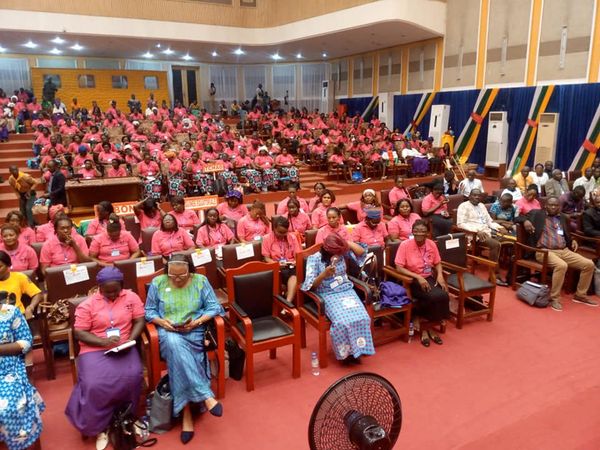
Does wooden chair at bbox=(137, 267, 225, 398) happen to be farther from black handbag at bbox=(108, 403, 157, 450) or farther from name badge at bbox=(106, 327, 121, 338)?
black handbag at bbox=(108, 403, 157, 450)

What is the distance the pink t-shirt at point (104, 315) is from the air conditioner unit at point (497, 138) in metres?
12.8

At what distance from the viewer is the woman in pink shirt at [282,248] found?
15.1 feet

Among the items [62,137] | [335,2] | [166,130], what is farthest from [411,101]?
[62,137]

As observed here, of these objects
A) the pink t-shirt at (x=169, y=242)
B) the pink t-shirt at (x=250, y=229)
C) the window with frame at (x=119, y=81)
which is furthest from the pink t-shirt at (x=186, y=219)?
the window with frame at (x=119, y=81)

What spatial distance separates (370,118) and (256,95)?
5.45m

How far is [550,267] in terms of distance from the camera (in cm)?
520

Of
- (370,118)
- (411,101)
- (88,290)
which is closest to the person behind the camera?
(88,290)

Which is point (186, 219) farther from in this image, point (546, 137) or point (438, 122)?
point (438, 122)

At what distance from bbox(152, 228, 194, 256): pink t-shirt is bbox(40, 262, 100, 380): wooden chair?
0.82 meters

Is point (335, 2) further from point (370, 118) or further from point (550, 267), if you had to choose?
point (550, 267)

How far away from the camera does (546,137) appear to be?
40.7 feet

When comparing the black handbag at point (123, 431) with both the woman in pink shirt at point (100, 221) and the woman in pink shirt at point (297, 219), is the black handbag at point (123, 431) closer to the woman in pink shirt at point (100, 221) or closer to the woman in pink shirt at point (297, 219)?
the woman in pink shirt at point (100, 221)

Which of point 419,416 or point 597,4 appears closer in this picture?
point 419,416

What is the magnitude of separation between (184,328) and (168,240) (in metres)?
1.84
